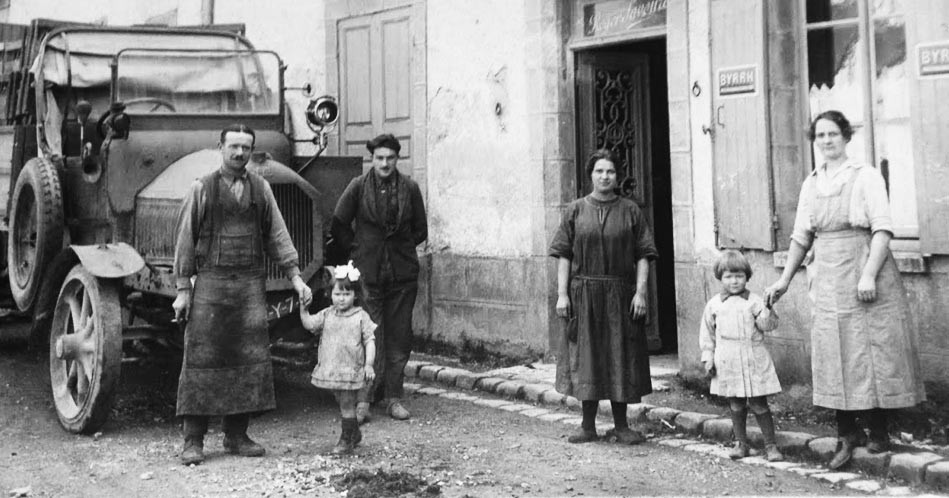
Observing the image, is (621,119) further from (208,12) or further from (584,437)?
(208,12)

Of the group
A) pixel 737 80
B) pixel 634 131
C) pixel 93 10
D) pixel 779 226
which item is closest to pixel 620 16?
pixel 634 131

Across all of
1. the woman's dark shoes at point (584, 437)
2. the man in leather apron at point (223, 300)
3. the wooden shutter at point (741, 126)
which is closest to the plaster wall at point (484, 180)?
the wooden shutter at point (741, 126)

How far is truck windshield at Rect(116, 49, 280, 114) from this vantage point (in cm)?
921

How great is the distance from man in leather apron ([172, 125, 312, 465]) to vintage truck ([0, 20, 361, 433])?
0.81 m

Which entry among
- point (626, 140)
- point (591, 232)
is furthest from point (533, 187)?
point (591, 232)

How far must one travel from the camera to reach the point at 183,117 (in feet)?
30.1

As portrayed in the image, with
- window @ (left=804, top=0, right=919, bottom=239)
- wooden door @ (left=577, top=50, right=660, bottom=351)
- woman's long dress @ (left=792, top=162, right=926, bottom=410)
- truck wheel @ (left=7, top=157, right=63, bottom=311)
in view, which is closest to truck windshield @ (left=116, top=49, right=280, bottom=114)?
truck wheel @ (left=7, top=157, right=63, bottom=311)

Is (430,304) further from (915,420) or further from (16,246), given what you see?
(915,420)

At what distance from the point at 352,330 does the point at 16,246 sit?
309cm

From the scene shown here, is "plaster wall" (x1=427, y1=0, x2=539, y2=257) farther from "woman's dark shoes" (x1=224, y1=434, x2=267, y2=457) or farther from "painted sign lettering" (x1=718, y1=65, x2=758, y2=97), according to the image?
"woman's dark shoes" (x1=224, y1=434, x2=267, y2=457)

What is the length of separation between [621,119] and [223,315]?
14.8 feet

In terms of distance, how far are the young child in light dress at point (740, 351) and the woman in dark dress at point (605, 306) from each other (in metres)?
0.56

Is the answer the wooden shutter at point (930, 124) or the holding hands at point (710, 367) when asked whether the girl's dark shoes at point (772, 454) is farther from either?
the wooden shutter at point (930, 124)

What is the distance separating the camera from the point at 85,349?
7984 millimetres
